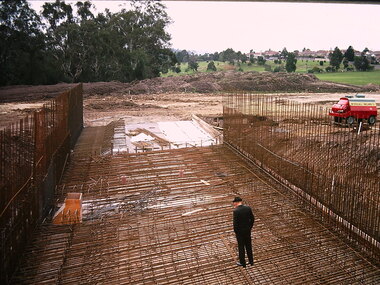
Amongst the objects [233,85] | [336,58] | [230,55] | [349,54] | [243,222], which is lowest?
[243,222]

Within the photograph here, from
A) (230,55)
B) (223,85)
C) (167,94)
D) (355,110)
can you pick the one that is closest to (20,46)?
(167,94)

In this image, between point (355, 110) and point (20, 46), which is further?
point (20, 46)

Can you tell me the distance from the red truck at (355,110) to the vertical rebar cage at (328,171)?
212 centimetres

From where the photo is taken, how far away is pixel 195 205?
5844mm

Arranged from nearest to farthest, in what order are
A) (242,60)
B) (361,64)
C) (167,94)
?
(167,94), (361,64), (242,60)

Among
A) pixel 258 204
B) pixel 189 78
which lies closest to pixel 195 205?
pixel 258 204

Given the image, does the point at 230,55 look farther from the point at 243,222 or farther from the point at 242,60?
the point at 243,222

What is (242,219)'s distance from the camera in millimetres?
3834

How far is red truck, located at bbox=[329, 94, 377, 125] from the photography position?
37.4 ft

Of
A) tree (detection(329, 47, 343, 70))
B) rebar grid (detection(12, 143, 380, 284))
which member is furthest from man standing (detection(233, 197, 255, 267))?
tree (detection(329, 47, 343, 70))

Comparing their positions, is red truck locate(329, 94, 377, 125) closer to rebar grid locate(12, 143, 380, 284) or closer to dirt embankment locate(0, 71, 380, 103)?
rebar grid locate(12, 143, 380, 284)

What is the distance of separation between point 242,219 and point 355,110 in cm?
922

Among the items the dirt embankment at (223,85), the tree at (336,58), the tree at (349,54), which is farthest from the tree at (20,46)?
the tree at (349,54)

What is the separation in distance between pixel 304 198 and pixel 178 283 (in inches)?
115
